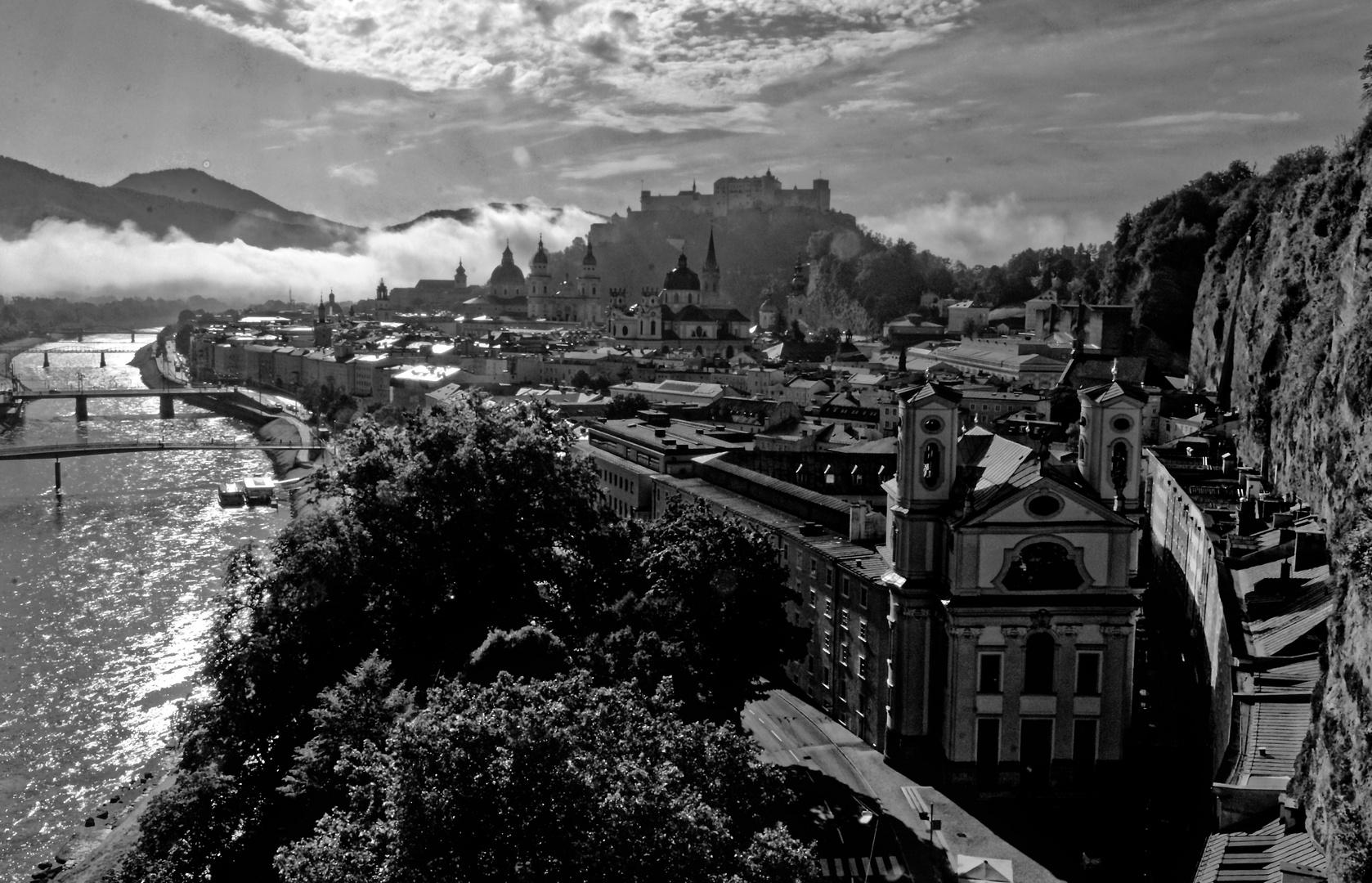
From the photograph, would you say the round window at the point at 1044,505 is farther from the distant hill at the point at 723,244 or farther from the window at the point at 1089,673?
the distant hill at the point at 723,244

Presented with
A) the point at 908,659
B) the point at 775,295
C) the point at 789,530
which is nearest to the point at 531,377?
the point at 775,295

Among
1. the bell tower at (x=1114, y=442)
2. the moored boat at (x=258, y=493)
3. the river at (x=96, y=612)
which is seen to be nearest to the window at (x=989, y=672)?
the bell tower at (x=1114, y=442)

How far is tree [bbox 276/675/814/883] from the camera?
10.4 meters

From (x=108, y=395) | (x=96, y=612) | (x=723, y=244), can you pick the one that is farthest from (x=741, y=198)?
(x=96, y=612)

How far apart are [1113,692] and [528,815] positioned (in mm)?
10843

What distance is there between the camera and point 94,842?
2034 cm

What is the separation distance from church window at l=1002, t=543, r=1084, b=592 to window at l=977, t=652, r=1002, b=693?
100 cm

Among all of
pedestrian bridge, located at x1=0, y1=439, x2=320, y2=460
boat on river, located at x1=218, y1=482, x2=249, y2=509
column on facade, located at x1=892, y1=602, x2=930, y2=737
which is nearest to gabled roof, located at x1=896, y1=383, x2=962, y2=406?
column on facade, located at x1=892, y1=602, x2=930, y2=737

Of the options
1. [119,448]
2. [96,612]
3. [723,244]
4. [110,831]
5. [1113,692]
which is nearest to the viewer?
[1113,692]

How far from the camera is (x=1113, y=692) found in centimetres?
1884

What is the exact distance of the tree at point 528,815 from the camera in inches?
410

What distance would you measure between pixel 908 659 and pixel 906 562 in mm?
1418

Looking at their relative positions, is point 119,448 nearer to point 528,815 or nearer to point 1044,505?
point 1044,505

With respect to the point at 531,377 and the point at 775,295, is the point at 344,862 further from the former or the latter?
the point at 775,295
